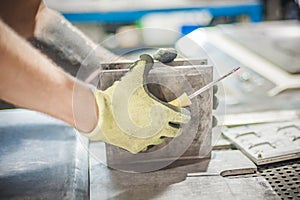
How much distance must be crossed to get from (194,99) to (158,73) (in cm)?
12

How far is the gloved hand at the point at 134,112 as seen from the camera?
942mm

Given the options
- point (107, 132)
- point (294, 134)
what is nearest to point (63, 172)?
point (107, 132)

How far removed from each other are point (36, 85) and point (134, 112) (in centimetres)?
23

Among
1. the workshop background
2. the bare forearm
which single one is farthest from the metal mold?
the bare forearm

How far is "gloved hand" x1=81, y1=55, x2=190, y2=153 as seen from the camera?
0.94 metres

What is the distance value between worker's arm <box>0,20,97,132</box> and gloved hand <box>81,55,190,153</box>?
3 centimetres

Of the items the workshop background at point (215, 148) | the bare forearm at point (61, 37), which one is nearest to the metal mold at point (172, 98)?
the workshop background at point (215, 148)

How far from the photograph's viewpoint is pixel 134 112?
A: 0.95 metres

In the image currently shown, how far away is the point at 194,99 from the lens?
40.1 inches

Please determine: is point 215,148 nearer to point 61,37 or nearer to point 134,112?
point 134,112

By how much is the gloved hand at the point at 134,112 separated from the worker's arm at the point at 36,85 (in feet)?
0.11

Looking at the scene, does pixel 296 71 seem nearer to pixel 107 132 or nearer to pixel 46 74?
pixel 107 132

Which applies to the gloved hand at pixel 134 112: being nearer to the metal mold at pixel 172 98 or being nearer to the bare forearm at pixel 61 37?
the metal mold at pixel 172 98

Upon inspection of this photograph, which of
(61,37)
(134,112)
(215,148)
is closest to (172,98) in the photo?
(134,112)
